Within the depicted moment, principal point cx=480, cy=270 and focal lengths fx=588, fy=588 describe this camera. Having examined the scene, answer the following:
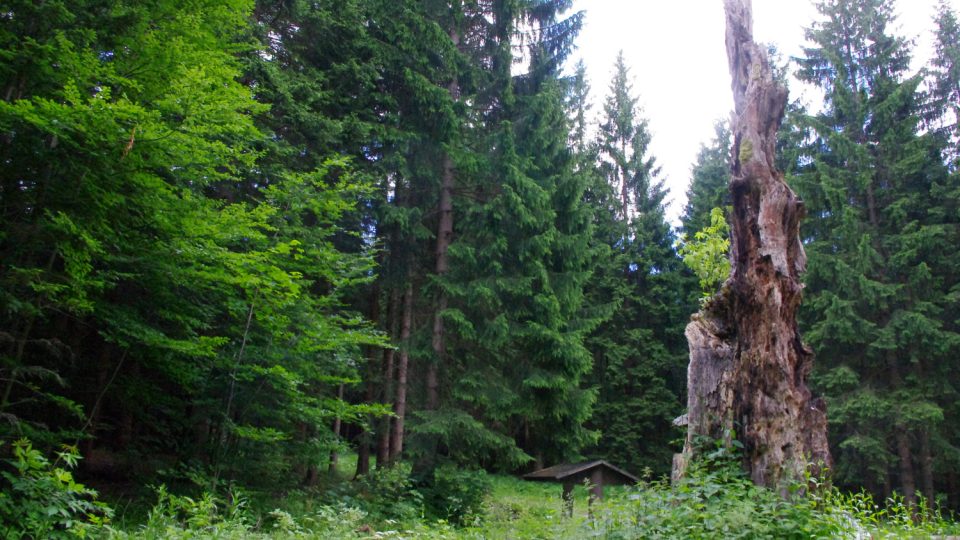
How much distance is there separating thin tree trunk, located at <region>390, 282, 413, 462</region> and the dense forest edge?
Result: 9 cm

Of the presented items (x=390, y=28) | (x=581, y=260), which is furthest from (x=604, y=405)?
(x=390, y=28)

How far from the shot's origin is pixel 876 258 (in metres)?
16.0

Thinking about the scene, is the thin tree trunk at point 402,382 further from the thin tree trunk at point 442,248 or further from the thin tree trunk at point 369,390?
the thin tree trunk at point 369,390

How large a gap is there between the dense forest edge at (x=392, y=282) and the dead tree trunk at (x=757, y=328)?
37 cm

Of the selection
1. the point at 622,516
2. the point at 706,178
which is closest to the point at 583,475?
the point at 622,516

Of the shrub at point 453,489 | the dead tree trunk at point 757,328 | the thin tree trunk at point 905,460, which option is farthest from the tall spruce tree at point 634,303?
the dead tree trunk at point 757,328

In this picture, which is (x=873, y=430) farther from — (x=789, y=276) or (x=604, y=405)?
(x=789, y=276)

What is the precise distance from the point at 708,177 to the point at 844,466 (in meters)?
14.5

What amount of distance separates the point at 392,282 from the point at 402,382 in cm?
225

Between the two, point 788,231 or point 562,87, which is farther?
point 562,87

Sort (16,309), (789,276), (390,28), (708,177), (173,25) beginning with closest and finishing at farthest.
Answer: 1. (16,309)
2. (789,276)
3. (173,25)
4. (390,28)
5. (708,177)

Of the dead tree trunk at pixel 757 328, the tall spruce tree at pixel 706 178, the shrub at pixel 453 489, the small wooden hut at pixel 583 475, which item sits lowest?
the shrub at pixel 453 489

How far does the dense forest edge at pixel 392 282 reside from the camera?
5.52 metres

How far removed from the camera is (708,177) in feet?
86.8
